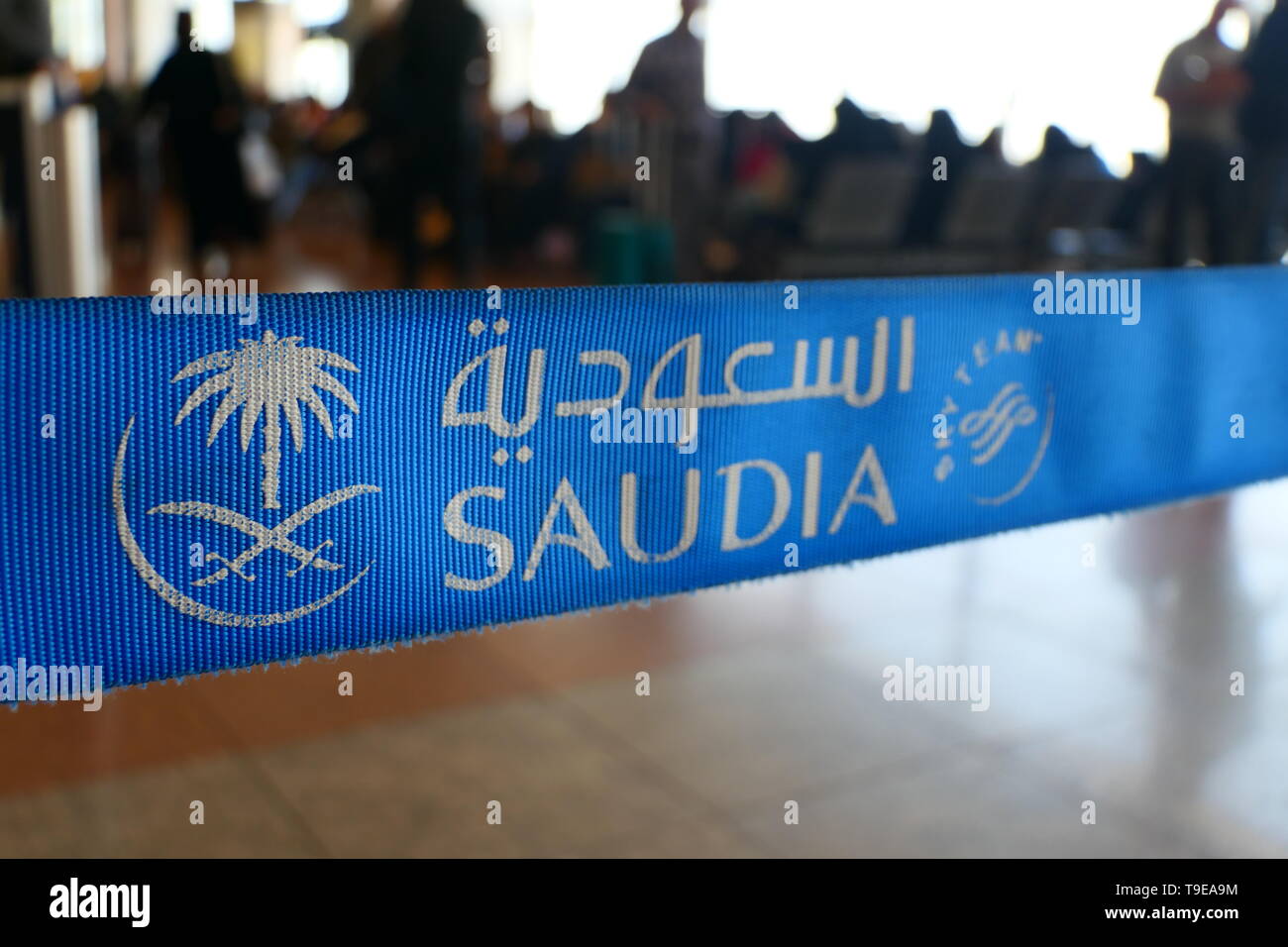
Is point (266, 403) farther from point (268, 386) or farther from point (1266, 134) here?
point (1266, 134)

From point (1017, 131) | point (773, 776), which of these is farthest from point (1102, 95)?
point (773, 776)

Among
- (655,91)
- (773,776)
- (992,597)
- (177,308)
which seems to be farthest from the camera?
(655,91)

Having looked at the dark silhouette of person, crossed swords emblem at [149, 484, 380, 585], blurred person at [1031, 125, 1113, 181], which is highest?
blurred person at [1031, 125, 1113, 181]

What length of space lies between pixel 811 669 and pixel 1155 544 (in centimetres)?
A: 107

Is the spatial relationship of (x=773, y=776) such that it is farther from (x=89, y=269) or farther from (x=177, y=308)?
(x=89, y=269)

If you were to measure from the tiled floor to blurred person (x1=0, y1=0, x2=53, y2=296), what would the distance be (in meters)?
2.70

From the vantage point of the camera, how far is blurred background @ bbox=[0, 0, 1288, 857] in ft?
5.11

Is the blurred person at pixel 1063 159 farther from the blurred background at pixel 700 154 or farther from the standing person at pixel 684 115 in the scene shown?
the standing person at pixel 684 115

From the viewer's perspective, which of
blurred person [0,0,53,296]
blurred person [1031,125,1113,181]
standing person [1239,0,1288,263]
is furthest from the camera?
blurred person [1031,125,1113,181]

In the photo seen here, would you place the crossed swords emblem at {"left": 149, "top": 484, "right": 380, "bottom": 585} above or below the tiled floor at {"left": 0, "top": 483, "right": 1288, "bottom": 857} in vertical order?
above

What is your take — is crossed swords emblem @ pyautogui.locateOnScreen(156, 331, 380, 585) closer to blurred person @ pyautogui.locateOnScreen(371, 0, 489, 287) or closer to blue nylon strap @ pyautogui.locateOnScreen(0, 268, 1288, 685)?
blue nylon strap @ pyautogui.locateOnScreen(0, 268, 1288, 685)

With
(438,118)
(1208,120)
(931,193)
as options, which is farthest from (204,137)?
(1208,120)

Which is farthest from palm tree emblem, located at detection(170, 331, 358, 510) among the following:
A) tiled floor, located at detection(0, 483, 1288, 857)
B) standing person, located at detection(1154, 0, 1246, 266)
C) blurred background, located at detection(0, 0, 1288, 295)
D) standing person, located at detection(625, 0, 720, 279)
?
standing person, located at detection(1154, 0, 1246, 266)

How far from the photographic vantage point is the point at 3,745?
1.72m
